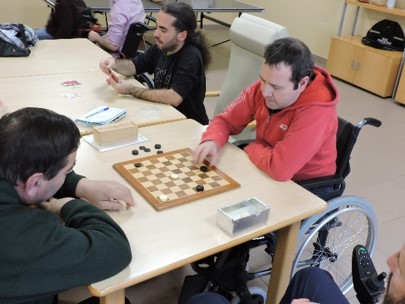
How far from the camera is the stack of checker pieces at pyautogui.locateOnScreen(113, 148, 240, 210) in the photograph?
143cm

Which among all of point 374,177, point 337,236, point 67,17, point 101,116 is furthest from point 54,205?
point 67,17

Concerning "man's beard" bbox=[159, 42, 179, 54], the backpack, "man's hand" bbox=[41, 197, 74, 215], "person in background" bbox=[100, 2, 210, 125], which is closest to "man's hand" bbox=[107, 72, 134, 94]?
"person in background" bbox=[100, 2, 210, 125]

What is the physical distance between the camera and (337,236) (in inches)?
95.8

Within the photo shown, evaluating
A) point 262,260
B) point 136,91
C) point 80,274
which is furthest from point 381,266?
point 80,274

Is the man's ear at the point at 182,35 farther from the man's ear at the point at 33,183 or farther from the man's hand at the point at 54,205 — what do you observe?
the man's ear at the point at 33,183

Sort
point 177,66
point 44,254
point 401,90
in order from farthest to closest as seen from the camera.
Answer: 1. point 401,90
2. point 177,66
3. point 44,254

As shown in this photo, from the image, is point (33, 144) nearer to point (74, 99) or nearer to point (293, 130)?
point (293, 130)

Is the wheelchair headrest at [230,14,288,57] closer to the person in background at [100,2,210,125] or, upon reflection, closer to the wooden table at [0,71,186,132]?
the person in background at [100,2,210,125]

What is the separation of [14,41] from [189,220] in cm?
201

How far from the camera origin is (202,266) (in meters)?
1.85

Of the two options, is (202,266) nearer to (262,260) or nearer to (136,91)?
(262,260)

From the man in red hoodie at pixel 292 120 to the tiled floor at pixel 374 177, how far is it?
0.73 meters

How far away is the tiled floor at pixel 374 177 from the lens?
80.6 inches

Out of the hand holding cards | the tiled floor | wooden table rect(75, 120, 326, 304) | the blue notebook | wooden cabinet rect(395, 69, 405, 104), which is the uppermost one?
the hand holding cards
